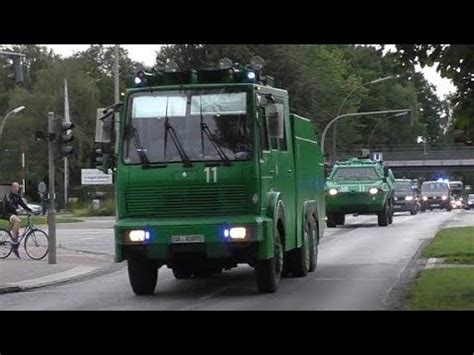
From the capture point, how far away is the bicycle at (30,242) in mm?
24141

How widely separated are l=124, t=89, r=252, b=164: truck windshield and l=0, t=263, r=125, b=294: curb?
4.20 m

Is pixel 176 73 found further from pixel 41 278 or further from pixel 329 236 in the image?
pixel 329 236

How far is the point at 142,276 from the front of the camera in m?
15.2

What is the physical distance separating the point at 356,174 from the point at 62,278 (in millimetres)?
17879

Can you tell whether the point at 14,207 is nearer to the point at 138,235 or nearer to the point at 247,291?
the point at 247,291

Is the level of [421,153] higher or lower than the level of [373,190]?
higher

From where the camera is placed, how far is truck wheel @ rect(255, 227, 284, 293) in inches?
577

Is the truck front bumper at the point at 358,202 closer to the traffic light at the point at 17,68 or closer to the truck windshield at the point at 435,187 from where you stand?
the traffic light at the point at 17,68

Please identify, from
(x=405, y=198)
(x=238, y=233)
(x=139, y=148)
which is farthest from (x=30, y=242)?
(x=405, y=198)

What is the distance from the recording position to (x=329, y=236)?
95.6 feet

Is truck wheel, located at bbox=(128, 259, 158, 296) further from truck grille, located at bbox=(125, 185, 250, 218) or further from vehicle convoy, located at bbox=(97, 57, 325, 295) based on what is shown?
truck grille, located at bbox=(125, 185, 250, 218)

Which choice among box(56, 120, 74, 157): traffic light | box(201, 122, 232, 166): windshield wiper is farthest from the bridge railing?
box(201, 122, 232, 166): windshield wiper
